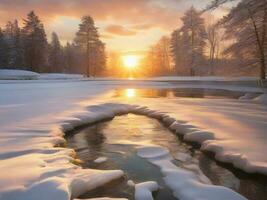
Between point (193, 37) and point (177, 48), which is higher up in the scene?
point (193, 37)

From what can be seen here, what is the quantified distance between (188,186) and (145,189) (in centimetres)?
85

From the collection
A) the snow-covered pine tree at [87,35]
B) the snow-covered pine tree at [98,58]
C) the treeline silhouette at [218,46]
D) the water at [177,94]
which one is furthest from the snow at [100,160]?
the snow-covered pine tree at [98,58]

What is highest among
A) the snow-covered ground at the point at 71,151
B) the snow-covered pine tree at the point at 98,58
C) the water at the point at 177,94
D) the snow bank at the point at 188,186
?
the snow-covered pine tree at the point at 98,58

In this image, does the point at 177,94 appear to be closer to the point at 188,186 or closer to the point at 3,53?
the point at 188,186

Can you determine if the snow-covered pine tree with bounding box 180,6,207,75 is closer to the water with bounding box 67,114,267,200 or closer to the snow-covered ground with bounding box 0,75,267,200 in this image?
the snow-covered ground with bounding box 0,75,267,200

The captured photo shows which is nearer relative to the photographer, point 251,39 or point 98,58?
point 251,39

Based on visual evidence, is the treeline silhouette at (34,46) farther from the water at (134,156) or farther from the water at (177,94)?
the water at (134,156)

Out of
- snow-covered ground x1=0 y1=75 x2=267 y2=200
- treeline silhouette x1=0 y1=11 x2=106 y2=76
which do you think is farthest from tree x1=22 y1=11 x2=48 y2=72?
snow-covered ground x1=0 y1=75 x2=267 y2=200

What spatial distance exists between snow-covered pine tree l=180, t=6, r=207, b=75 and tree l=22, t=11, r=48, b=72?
2509cm

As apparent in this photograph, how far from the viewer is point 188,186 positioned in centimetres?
642

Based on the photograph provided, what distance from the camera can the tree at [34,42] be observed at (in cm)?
5762

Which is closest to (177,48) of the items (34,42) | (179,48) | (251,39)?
(179,48)

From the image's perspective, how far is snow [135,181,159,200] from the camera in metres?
5.98

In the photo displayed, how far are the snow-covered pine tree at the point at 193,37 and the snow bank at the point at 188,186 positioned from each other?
48288mm
